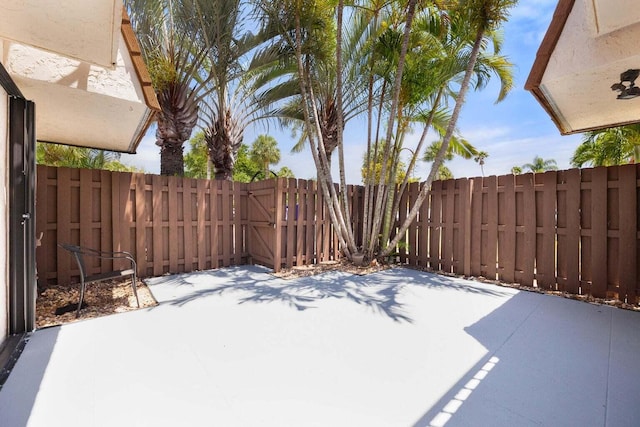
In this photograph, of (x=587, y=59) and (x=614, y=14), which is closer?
(x=614, y=14)

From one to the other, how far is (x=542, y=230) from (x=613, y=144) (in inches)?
256

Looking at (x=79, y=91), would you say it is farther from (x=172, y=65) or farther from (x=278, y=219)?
(x=172, y=65)

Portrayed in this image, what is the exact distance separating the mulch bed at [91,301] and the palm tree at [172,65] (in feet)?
11.2

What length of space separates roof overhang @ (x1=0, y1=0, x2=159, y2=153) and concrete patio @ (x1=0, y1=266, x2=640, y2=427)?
2.72 meters

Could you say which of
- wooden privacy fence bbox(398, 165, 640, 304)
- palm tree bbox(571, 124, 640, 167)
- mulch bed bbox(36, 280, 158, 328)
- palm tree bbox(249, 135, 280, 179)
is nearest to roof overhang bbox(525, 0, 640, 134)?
wooden privacy fence bbox(398, 165, 640, 304)

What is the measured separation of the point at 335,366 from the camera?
241cm

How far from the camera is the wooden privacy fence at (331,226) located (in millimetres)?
4176

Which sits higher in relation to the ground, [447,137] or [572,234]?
[447,137]

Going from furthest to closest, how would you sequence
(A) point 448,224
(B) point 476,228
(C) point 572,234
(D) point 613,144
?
(D) point 613,144, (A) point 448,224, (B) point 476,228, (C) point 572,234

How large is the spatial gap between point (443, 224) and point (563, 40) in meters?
3.70

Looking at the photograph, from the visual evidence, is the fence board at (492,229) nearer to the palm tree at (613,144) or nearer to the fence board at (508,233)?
the fence board at (508,233)

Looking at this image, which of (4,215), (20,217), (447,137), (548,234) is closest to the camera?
(4,215)

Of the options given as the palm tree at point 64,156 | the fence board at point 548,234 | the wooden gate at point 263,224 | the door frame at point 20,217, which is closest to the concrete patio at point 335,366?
the door frame at point 20,217

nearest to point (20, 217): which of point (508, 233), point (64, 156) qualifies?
point (508, 233)
